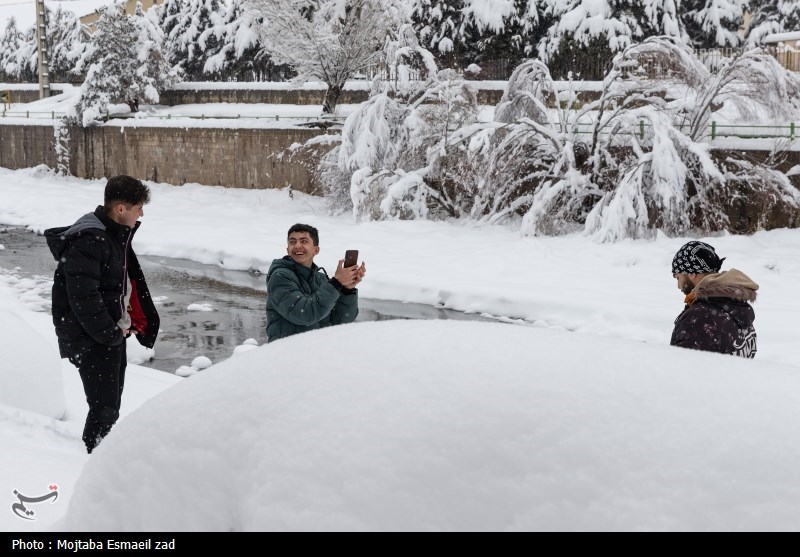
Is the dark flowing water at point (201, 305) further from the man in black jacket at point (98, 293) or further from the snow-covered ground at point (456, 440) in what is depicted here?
the snow-covered ground at point (456, 440)

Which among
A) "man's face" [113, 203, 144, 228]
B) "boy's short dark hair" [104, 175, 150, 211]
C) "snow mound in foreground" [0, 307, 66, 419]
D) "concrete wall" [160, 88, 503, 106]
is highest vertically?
"boy's short dark hair" [104, 175, 150, 211]

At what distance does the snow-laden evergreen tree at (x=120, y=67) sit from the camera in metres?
32.0

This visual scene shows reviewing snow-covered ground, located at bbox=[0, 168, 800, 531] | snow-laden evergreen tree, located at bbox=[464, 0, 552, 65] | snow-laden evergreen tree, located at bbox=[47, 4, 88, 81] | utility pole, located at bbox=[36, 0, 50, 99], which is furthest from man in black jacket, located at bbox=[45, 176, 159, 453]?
snow-laden evergreen tree, located at bbox=[47, 4, 88, 81]

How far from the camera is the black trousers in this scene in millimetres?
4523

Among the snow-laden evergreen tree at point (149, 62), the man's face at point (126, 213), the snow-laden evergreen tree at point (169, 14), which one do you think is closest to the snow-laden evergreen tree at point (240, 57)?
the snow-laden evergreen tree at point (169, 14)

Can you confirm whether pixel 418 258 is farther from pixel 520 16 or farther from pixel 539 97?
pixel 520 16

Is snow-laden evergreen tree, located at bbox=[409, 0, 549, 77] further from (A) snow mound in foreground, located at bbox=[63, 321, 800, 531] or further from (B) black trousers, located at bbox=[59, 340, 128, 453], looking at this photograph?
(A) snow mound in foreground, located at bbox=[63, 321, 800, 531]

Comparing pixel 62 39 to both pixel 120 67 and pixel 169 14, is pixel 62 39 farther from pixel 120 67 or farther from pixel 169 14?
pixel 120 67

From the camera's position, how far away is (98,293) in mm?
4395

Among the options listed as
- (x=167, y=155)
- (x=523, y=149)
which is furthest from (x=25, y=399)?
(x=167, y=155)

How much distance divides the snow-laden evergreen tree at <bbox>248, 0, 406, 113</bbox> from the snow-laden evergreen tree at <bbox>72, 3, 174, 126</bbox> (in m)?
7.19

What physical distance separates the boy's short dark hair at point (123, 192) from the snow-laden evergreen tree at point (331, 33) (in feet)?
74.2

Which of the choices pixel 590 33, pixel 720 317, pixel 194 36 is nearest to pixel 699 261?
pixel 720 317

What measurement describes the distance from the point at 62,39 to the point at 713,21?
35.3 meters
